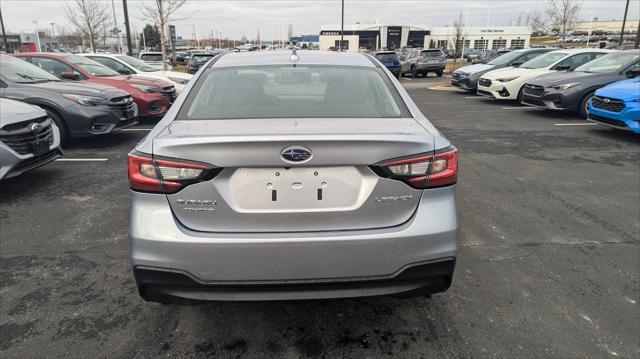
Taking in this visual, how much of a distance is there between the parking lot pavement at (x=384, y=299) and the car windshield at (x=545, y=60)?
31.2 ft

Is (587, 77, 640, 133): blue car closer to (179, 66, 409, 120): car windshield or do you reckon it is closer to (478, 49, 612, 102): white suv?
(478, 49, 612, 102): white suv

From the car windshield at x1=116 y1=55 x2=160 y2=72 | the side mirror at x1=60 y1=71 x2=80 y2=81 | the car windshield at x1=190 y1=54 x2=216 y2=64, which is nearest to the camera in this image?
the side mirror at x1=60 y1=71 x2=80 y2=81

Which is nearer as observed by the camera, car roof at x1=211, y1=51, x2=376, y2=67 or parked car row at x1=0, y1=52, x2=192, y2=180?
car roof at x1=211, y1=51, x2=376, y2=67

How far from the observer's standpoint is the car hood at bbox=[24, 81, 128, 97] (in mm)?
7422

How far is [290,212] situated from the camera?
6.99 ft

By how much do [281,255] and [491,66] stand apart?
16.6 m

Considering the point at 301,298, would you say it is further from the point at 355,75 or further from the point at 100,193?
the point at 100,193

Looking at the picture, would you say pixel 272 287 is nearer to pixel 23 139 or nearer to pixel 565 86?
pixel 23 139

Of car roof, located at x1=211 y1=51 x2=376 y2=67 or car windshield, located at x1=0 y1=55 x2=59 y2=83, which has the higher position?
car roof, located at x1=211 y1=51 x2=376 y2=67

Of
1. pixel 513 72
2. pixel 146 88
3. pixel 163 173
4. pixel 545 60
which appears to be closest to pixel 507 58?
pixel 545 60

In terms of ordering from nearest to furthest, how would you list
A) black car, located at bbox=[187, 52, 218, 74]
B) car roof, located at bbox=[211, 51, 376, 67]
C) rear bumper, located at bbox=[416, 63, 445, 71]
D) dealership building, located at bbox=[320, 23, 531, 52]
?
car roof, located at bbox=[211, 51, 376, 67] < black car, located at bbox=[187, 52, 218, 74] < rear bumper, located at bbox=[416, 63, 445, 71] < dealership building, located at bbox=[320, 23, 531, 52]

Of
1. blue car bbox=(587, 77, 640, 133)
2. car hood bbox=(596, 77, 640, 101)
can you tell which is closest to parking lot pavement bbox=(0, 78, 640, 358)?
blue car bbox=(587, 77, 640, 133)

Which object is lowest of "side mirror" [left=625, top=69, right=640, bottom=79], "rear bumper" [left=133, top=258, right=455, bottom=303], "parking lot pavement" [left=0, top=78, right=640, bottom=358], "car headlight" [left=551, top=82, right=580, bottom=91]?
"parking lot pavement" [left=0, top=78, right=640, bottom=358]

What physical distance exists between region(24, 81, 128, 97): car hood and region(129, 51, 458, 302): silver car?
634 cm
